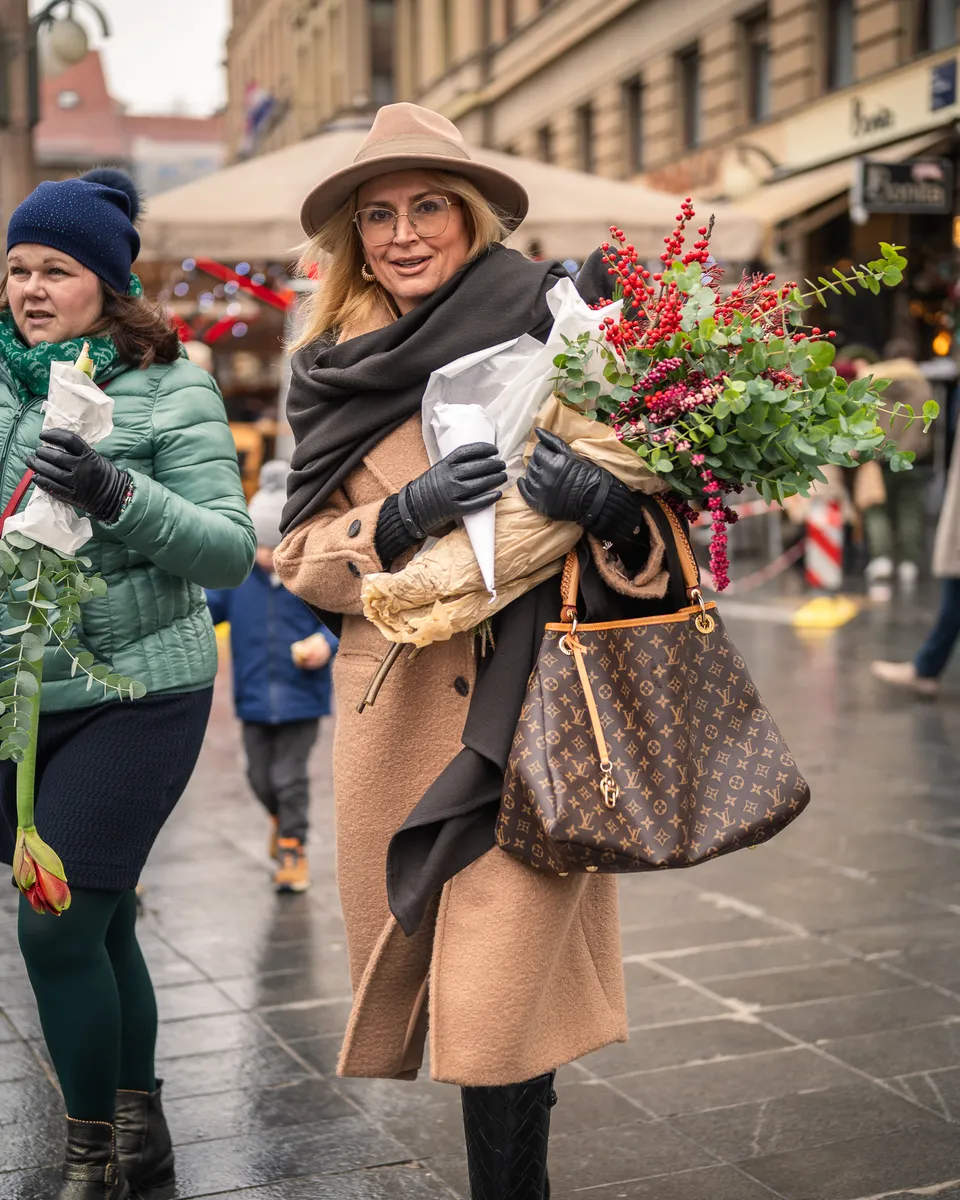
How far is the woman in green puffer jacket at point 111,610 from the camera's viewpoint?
10.7 feet

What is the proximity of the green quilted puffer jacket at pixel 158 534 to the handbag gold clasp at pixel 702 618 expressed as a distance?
0.98 metres

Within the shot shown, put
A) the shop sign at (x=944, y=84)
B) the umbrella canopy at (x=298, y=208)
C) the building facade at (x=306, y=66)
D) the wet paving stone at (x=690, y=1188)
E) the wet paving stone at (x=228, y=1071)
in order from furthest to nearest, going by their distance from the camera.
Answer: the building facade at (x=306, y=66)
the shop sign at (x=944, y=84)
the umbrella canopy at (x=298, y=208)
the wet paving stone at (x=228, y=1071)
the wet paving stone at (x=690, y=1188)

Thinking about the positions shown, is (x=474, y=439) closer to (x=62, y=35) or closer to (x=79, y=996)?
(x=79, y=996)

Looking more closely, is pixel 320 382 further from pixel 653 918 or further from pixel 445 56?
pixel 445 56

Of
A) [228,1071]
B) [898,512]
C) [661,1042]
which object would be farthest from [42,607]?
[898,512]

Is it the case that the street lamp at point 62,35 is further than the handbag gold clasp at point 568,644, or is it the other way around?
the street lamp at point 62,35

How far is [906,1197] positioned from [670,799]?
1223 mm

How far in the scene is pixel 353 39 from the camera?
1917 inches

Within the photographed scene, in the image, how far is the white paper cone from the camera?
278 centimetres

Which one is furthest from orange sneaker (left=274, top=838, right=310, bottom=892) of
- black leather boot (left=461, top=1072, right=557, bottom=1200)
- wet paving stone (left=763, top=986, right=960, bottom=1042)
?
black leather boot (left=461, top=1072, right=557, bottom=1200)

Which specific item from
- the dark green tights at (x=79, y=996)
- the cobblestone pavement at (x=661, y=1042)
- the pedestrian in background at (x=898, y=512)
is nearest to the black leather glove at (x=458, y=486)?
the dark green tights at (x=79, y=996)

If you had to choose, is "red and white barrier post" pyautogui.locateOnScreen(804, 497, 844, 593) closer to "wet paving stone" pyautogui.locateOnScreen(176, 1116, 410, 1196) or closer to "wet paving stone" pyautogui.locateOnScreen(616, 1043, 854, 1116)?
"wet paving stone" pyautogui.locateOnScreen(616, 1043, 854, 1116)

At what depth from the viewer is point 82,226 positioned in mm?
3336

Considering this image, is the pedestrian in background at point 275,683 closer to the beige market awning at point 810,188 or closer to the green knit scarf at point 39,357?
the green knit scarf at point 39,357
